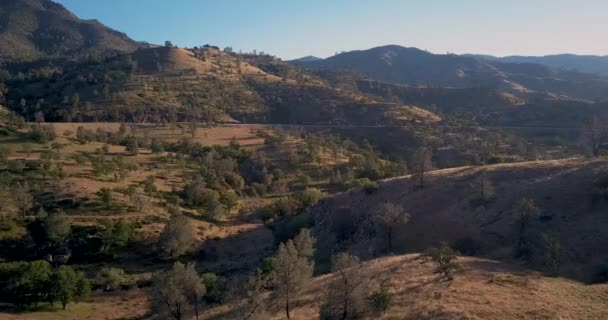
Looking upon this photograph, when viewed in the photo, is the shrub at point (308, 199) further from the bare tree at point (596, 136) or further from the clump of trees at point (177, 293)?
the bare tree at point (596, 136)

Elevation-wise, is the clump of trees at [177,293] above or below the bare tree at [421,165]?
below

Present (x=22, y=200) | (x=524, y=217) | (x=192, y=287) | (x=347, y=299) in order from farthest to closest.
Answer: (x=22, y=200)
(x=524, y=217)
(x=192, y=287)
(x=347, y=299)

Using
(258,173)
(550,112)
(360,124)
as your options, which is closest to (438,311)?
(258,173)

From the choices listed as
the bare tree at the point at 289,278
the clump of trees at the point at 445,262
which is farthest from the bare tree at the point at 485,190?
the bare tree at the point at 289,278

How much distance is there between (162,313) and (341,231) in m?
33.2

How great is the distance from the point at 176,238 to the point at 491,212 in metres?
46.8

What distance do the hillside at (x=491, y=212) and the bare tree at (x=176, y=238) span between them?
21.8 m

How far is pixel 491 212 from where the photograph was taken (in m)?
62.1

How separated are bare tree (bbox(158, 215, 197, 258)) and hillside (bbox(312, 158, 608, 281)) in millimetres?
21825

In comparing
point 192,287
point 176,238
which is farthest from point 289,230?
point 192,287

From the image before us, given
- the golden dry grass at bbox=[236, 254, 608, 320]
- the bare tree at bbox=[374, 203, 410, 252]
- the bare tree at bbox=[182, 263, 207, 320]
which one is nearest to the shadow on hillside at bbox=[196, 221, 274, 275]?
the bare tree at bbox=[182, 263, 207, 320]

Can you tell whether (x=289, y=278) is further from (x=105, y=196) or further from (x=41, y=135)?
(x=41, y=135)

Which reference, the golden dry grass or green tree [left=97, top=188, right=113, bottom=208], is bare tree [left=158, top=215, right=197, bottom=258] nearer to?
green tree [left=97, top=188, right=113, bottom=208]

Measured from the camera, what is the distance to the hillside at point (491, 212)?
170 feet
